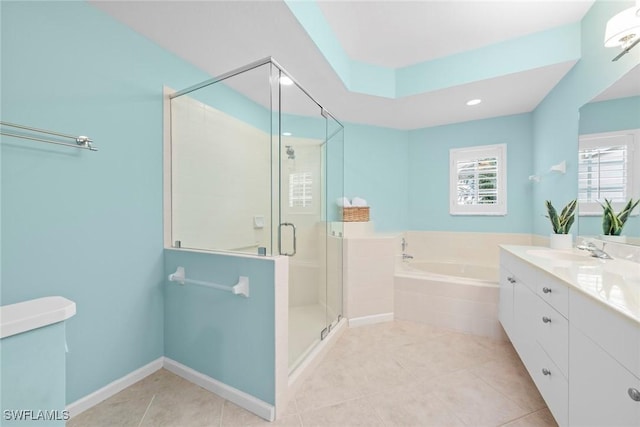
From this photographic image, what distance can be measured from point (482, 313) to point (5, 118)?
3.37m

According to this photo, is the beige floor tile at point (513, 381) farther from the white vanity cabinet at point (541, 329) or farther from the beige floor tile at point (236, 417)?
the beige floor tile at point (236, 417)

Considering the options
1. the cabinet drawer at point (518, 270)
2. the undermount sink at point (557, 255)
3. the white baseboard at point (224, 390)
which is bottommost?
the white baseboard at point (224, 390)

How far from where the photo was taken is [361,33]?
2.12 metres

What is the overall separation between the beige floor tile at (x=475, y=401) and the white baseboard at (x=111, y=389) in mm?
1872

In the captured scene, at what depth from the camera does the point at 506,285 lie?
76.3 inches

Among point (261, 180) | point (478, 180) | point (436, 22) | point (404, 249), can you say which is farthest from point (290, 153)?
point (478, 180)

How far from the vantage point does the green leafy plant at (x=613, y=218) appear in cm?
150

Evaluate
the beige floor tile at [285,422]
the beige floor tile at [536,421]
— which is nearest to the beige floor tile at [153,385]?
the beige floor tile at [285,422]

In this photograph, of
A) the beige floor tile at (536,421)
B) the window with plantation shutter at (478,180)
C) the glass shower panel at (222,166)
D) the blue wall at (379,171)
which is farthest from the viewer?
the blue wall at (379,171)

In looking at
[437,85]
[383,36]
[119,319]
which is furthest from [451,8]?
[119,319]

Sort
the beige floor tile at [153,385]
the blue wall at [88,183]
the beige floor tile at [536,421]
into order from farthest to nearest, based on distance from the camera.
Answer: the beige floor tile at [153,385] → the beige floor tile at [536,421] → the blue wall at [88,183]

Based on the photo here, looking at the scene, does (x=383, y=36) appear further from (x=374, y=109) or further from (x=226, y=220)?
(x=226, y=220)

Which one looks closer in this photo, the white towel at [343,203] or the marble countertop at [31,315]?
the marble countertop at [31,315]

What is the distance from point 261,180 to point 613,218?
2.32 m
